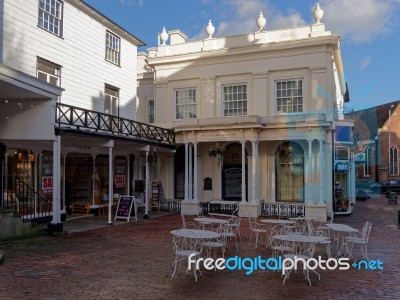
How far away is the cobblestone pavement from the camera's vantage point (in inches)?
254

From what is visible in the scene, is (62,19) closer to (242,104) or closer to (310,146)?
(242,104)

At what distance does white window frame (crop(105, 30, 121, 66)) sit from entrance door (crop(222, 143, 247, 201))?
23.1 ft

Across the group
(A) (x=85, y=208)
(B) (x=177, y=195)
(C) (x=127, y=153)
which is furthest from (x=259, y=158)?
(A) (x=85, y=208)

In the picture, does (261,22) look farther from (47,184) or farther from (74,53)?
(47,184)

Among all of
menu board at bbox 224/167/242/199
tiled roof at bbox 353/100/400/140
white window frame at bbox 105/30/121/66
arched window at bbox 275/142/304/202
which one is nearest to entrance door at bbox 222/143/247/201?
menu board at bbox 224/167/242/199

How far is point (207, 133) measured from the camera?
17.8 metres

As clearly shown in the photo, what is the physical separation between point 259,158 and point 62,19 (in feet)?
35.0

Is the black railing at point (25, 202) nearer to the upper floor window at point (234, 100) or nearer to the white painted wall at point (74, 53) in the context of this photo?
the white painted wall at point (74, 53)

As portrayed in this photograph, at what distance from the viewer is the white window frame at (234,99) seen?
19.4 m

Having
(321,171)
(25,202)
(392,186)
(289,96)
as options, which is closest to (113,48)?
(25,202)

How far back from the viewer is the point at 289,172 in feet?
60.7

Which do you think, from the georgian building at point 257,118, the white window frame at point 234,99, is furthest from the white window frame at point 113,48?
the white window frame at point 234,99

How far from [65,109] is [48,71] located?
1553 mm

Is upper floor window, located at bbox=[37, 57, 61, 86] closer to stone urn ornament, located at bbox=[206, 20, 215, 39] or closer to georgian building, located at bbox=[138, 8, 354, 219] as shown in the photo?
georgian building, located at bbox=[138, 8, 354, 219]
